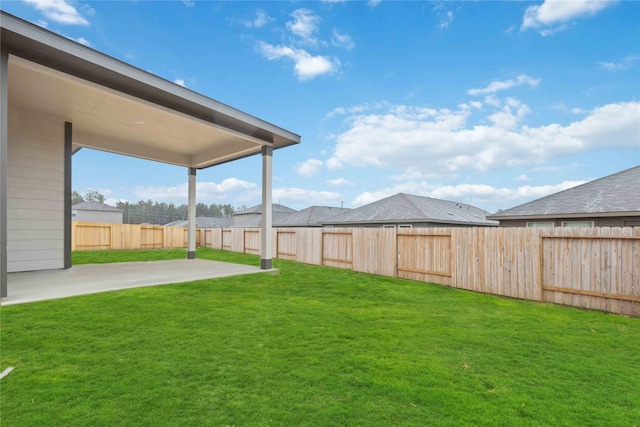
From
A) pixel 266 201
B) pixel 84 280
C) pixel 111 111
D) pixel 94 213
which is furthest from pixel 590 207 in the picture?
pixel 94 213

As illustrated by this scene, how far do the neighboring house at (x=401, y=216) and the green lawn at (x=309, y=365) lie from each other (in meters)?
10.2

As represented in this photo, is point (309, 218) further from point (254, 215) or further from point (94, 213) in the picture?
point (94, 213)

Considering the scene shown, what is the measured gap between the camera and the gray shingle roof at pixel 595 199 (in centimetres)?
973

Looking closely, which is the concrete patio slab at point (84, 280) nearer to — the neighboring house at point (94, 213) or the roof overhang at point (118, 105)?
the roof overhang at point (118, 105)

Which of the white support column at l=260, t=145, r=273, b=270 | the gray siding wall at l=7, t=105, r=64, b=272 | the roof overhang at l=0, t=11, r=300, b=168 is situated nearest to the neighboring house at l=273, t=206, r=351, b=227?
the roof overhang at l=0, t=11, r=300, b=168

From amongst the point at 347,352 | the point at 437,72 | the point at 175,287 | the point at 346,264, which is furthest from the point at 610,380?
the point at 437,72

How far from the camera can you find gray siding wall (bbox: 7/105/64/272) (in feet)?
23.6

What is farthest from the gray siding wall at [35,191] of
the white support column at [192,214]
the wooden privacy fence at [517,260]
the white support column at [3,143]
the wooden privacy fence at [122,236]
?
the wooden privacy fence at [122,236]

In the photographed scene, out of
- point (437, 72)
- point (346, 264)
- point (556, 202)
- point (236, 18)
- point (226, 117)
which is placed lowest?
point (346, 264)

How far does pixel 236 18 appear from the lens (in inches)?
420

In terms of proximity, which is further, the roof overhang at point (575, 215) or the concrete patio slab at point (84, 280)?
the roof overhang at point (575, 215)

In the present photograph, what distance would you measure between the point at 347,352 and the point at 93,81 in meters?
6.23

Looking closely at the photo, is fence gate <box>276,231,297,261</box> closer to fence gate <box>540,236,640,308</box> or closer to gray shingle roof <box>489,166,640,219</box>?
fence gate <box>540,236,640,308</box>

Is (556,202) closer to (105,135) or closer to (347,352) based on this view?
(347,352)
